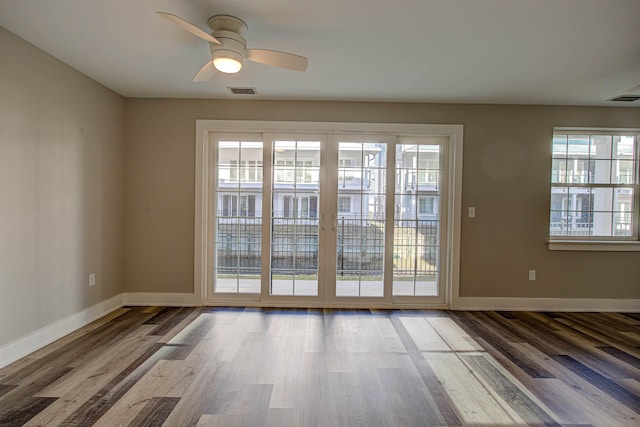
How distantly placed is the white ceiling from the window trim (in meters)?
0.49

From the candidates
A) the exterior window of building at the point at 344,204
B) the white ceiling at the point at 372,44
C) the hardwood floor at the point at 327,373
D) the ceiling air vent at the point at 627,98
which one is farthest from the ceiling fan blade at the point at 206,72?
the ceiling air vent at the point at 627,98

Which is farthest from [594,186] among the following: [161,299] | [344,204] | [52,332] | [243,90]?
[52,332]

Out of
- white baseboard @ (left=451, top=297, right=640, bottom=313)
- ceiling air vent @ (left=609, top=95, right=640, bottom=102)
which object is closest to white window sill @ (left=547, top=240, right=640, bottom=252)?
white baseboard @ (left=451, top=297, right=640, bottom=313)

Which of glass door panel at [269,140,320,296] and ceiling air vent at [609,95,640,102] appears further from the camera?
glass door panel at [269,140,320,296]

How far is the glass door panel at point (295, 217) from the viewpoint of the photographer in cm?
399

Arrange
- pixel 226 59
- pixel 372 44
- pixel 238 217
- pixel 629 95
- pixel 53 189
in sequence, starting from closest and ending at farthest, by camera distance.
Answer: pixel 226 59
pixel 372 44
pixel 53 189
pixel 629 95
pixel 238 217

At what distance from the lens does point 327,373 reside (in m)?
2.42

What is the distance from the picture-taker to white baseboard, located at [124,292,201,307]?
3934 mm

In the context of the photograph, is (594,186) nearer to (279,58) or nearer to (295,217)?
(295,217)

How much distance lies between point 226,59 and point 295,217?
2134mm

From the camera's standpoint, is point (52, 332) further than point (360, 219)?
No

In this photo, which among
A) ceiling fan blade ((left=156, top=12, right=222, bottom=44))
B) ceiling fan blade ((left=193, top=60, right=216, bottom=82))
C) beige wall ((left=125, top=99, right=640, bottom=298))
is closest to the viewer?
ceiling fan blade ((left=156, top=12, right=222, bottom=44))

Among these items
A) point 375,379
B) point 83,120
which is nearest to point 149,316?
point 83,120

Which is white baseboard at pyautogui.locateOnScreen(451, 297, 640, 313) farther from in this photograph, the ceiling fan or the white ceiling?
the ceiling fan
